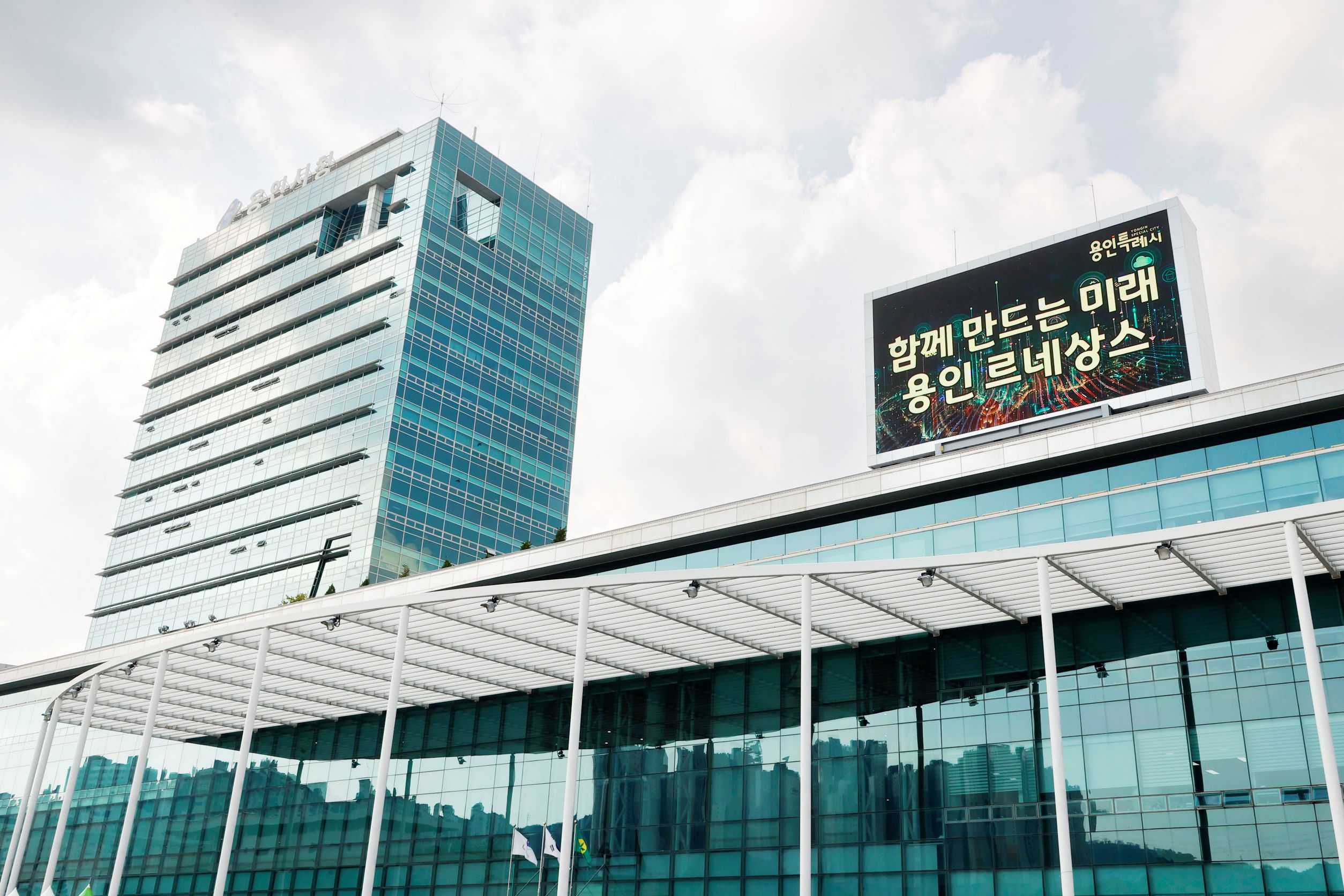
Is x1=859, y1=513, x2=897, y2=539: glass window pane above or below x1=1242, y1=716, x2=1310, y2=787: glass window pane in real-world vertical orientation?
above

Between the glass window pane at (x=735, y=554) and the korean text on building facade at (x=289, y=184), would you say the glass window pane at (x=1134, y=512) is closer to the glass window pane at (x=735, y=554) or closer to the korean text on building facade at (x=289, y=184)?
the glass window pane at (x=735, y=554)

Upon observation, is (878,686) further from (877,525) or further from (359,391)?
(359,391)

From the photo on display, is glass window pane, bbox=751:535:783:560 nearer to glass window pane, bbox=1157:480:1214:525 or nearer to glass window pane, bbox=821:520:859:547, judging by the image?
glass window pane, bbox=821:520:859:547

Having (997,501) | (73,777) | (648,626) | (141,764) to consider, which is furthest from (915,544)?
(73,777)

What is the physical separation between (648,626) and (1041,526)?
10626mm

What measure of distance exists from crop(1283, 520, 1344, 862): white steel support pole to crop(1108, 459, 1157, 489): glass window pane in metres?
8.74

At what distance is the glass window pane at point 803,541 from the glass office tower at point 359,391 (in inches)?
2502

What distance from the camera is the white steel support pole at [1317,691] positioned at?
18.3 m

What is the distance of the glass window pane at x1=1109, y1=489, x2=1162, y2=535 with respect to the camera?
29.1 metres

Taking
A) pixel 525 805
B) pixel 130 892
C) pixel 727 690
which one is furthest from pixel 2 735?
pixel 727 690

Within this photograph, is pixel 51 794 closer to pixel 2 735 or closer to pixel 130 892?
pixel 2 735

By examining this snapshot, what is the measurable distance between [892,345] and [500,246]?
80.0 m

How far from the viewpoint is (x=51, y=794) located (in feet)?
178

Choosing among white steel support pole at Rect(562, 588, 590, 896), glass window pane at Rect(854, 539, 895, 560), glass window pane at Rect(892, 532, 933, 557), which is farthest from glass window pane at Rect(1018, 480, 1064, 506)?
white steel support pole at Rect(562, 588, 590, 896)
